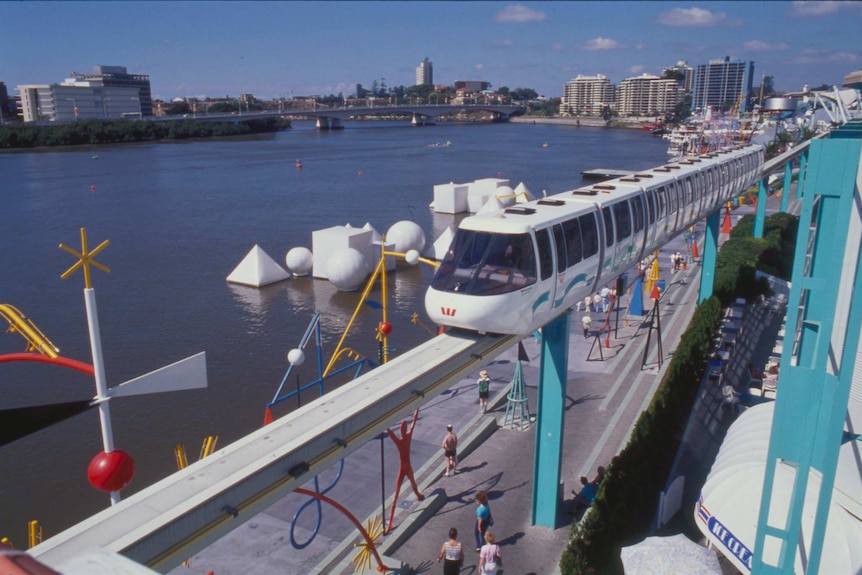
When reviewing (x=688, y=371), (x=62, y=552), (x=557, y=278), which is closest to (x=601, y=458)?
(x=688, y=371)

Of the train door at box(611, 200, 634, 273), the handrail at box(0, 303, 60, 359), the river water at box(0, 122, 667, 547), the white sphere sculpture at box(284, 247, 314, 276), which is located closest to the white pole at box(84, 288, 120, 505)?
the handrail at box(0, 303, 60, 359)

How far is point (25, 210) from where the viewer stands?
53594 mm

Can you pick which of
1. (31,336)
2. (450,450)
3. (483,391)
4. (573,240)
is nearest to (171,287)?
(483,391)

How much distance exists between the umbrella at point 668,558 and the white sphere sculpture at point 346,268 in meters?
23.3

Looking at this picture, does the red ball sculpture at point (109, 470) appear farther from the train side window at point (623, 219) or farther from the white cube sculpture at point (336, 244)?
the white cube sculpture at point (336, 244)

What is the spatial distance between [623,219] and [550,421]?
4.47 metres

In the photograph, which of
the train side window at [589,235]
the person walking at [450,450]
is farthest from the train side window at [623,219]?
the person walking at [450,450]

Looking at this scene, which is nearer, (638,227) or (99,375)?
(99,375)

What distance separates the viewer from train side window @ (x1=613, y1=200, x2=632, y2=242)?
14.0 meters

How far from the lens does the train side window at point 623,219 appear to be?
13992 mm

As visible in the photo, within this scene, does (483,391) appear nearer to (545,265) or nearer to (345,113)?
(545,265)

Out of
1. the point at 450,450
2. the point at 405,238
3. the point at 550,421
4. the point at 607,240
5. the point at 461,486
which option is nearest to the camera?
the point at 550,421

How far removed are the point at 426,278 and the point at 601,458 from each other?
20.8m

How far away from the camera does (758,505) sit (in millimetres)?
10133
